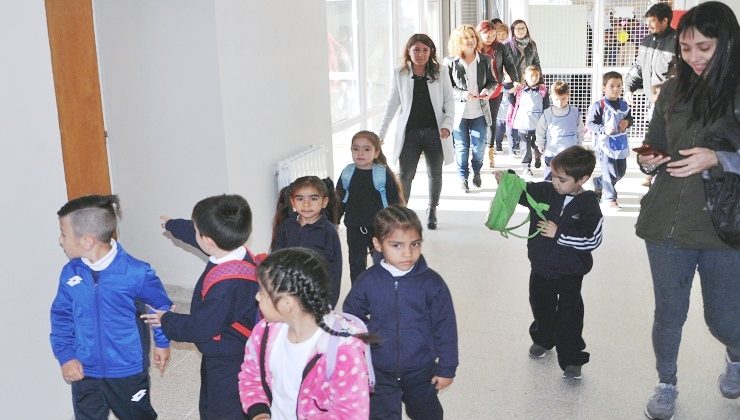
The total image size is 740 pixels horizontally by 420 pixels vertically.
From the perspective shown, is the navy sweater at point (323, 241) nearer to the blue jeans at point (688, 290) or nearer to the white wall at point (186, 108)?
the white wall at point (186, 108)

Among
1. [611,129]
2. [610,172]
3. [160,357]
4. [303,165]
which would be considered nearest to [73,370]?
[160,357]

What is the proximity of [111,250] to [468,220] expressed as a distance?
4.76 meters

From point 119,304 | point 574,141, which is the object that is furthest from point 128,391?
point 574,141

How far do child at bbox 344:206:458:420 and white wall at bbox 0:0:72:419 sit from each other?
4.59ft

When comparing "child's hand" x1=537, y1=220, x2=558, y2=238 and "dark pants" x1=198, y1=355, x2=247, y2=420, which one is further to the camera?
"child's hand" x1=537, y1=220, x2=558, y2=238

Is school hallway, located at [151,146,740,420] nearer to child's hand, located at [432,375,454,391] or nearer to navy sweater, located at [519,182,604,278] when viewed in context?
navy sweater, located at [519,182,604,278]

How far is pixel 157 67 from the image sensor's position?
5039 millimetres

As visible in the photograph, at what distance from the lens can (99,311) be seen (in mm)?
2818

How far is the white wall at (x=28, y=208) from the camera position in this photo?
3.15 metres

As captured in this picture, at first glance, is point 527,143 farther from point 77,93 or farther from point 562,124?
point 77,93

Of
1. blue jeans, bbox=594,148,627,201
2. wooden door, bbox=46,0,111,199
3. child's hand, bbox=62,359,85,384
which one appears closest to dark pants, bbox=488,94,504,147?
blue jeans, bbox=594,148,627,201

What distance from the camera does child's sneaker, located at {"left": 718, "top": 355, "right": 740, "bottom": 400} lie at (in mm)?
3656

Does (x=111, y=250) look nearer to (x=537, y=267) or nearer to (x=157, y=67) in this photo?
(x=537, y=267)

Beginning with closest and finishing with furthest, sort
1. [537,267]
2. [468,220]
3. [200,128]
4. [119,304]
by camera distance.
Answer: [119,304]
[537,267]
[200,128]
[468,220]
